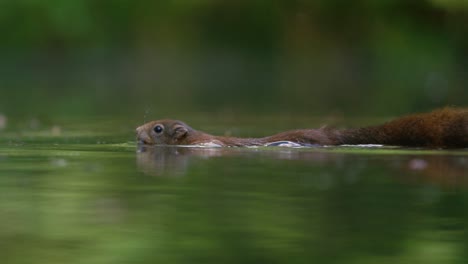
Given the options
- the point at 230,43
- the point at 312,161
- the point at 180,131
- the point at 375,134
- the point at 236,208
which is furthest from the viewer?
the point at 230,43

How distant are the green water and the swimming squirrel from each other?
0.41 meters

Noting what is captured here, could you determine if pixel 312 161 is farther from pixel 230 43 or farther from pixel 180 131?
pixel 230 43

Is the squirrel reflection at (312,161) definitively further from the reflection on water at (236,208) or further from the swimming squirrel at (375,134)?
the swimming squirrel at (375,134)

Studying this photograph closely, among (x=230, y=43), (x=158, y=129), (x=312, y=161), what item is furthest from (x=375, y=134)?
(x=230, y=43)

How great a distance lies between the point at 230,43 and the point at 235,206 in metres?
38.3

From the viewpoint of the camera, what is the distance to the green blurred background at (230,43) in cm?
3834

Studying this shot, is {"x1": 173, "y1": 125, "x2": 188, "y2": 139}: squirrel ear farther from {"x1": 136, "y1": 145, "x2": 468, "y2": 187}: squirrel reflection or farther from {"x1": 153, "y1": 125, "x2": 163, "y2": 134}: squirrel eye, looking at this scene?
{"x1": 136, "y1": 145, "x2": 468, "y2": 187}: squirrel reflection

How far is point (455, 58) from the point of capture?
44.7m

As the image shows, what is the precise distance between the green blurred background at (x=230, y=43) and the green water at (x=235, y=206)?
21.2m

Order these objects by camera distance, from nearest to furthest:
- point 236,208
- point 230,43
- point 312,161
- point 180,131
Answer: point 236,208 < point 312,161 < point 180,131 < point 230,43

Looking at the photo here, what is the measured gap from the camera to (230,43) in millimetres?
46688

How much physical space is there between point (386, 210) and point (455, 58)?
121ft

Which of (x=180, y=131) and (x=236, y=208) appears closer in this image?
(x=236, y=208)

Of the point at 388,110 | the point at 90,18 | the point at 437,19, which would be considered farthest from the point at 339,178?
the point at 90,18
